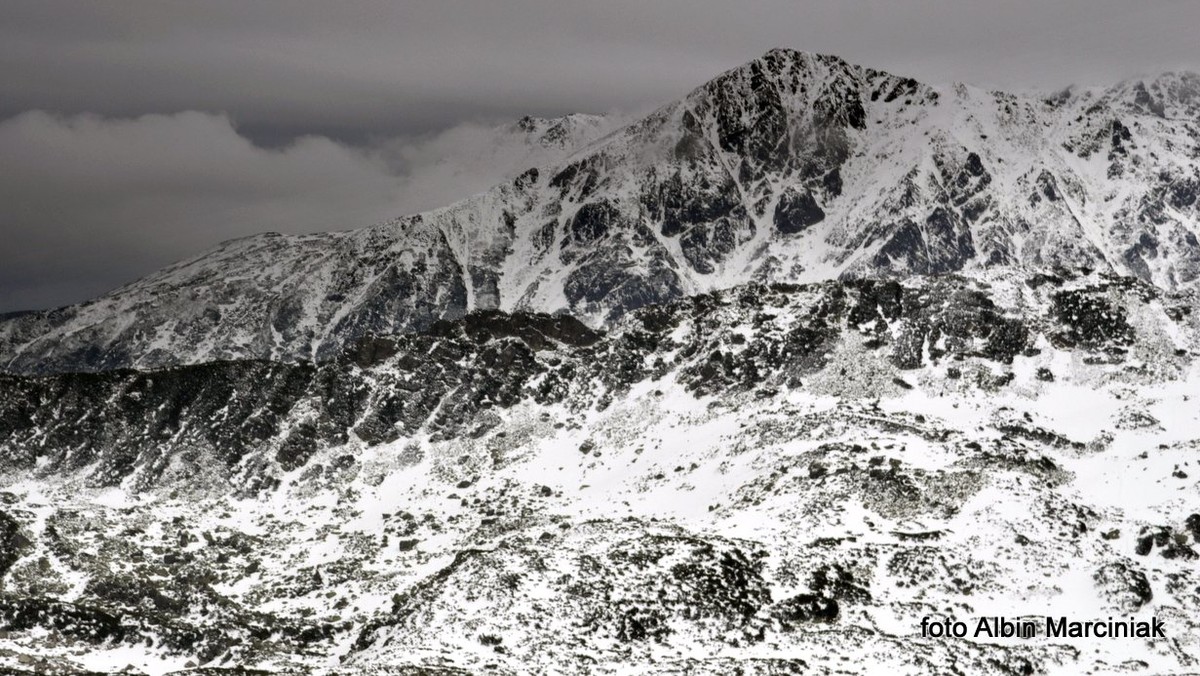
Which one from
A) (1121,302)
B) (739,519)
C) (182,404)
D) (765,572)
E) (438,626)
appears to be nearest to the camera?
(438,626)

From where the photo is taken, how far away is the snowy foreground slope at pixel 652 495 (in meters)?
89.2

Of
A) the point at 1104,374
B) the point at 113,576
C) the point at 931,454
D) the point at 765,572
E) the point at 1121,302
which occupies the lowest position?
the point at 113,576

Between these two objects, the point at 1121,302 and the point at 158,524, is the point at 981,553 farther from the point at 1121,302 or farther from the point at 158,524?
the point at 158,524

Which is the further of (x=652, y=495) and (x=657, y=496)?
(x=652, y=495)

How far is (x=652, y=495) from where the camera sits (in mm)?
142000

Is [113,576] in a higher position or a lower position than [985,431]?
lower

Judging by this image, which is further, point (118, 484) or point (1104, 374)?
point (118, 484)

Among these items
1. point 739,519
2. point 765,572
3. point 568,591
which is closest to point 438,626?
point 568,591

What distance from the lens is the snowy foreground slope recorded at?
8919 cm

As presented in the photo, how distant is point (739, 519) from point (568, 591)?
101 ft

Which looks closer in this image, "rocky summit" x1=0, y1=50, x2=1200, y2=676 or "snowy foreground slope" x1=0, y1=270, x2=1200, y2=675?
"rocky summit" x1=0, y1=50, x2=1200, y2=676

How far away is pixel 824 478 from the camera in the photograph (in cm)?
12306

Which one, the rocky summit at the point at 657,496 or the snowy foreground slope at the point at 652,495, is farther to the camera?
the snowy foreground slope at the point at 652,495

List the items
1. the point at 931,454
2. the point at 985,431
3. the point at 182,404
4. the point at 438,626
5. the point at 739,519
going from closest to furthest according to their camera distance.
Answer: the point at 438,626, the point at 739,519, the point at 931,454, the point at 985,431, the point at 182,404
